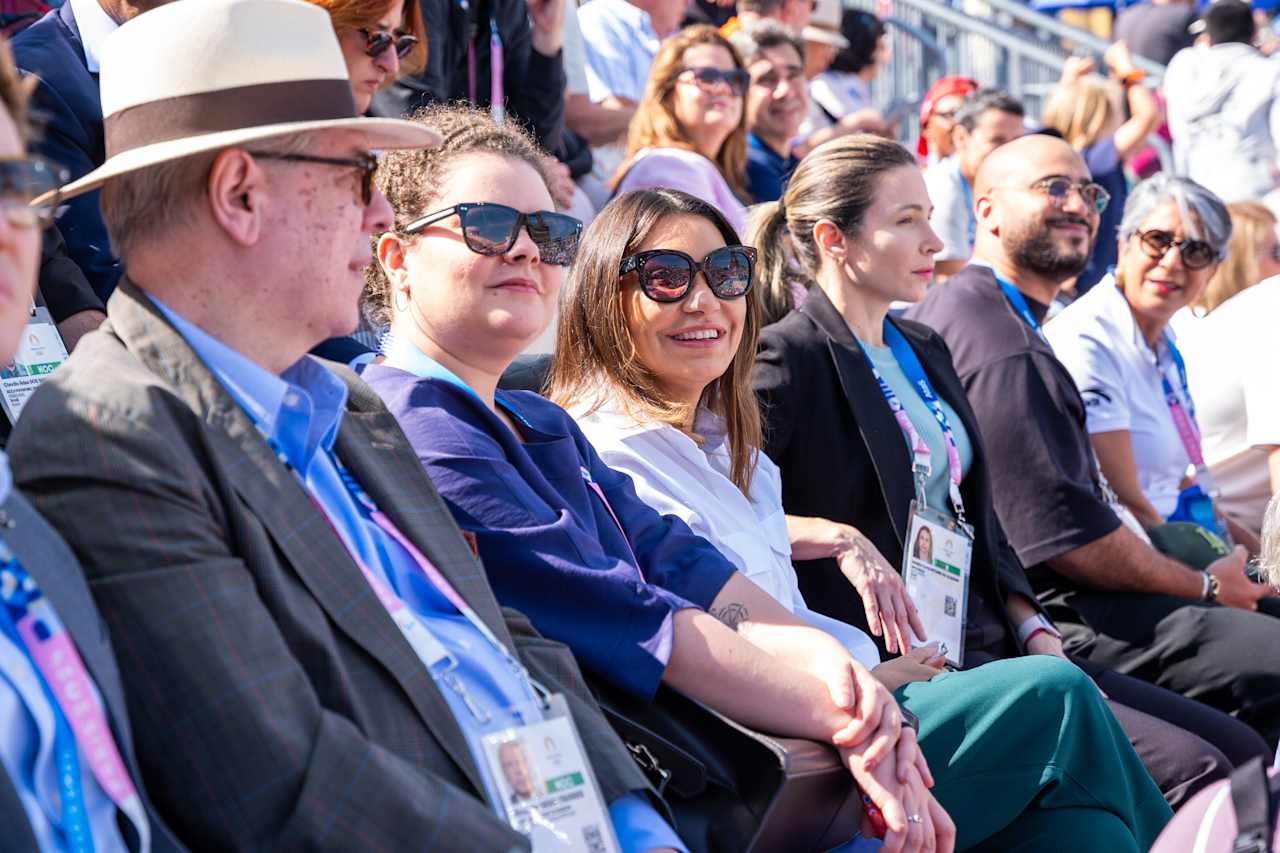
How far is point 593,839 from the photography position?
88.1 inches

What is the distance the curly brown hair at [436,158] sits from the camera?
9.80ft

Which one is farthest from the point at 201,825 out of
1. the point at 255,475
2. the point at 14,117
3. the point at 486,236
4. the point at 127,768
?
the point at 486,236

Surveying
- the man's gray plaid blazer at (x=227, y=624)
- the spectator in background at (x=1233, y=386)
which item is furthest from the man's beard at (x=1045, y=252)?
the man's gray plaid blazer at (x=227, y=624)

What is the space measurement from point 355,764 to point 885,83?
35.7 ft

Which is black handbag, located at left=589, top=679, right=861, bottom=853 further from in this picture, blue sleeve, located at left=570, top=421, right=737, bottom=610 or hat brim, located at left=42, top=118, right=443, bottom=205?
hat brim, located at left=42, top=118, right=443, bottom=205

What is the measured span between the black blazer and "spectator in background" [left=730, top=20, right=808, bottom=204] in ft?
9.53

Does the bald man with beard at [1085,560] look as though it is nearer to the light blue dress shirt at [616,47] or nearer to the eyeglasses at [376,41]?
the eyeglasses at [376,41]

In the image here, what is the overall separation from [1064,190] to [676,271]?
2.25 meters

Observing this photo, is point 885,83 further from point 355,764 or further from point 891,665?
point 355,764

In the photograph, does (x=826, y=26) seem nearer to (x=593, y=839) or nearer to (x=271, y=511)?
(x=593, y=839)

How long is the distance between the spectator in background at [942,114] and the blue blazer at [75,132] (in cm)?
541

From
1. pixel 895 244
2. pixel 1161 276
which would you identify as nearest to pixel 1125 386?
pixel 1161 276

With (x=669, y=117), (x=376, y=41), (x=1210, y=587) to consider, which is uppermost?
(x=376, y=41)

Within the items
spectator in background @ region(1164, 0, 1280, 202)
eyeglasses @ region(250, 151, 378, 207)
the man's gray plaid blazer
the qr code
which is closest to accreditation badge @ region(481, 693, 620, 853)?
the qr code
